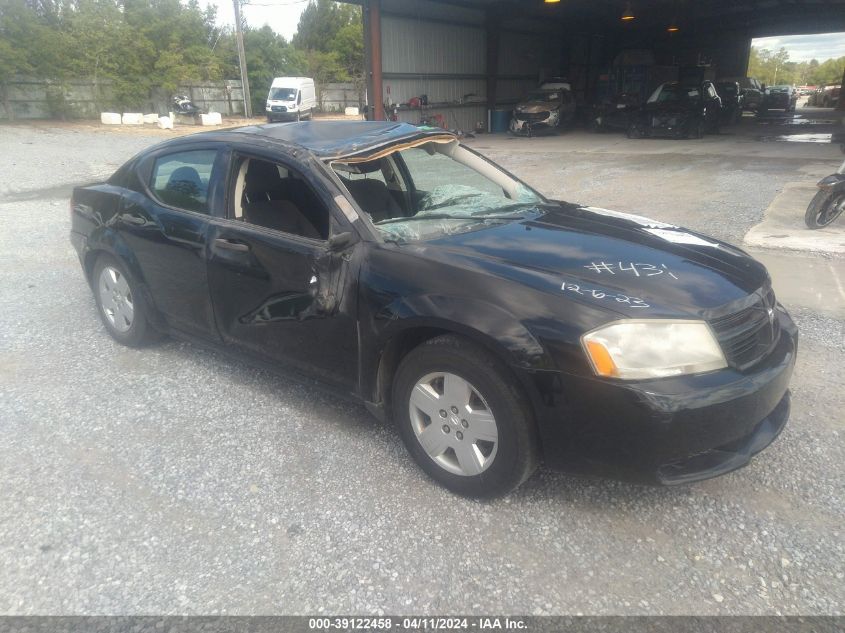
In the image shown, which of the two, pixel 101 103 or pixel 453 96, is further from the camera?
pixel 101 103

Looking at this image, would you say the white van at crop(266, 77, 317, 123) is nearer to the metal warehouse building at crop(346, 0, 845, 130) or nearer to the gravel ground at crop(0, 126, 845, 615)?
the metal warehouse building at crop(346, 0, 845, 130)

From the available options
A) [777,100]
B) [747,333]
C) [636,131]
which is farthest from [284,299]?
[777,100]

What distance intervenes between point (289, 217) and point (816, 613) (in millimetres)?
2912

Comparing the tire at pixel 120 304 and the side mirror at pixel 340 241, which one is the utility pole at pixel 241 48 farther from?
the side mirror at pixel 340 241

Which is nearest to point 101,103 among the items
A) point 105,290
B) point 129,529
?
point 105,290

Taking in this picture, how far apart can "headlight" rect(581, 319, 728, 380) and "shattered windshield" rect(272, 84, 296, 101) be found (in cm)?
3513

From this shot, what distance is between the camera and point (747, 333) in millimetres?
2604

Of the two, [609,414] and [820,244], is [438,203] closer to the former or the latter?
[609,414]

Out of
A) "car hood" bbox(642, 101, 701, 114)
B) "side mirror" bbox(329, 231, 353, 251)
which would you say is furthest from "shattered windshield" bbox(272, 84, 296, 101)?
"side mirror" bbox(329, 231, 353, 251)

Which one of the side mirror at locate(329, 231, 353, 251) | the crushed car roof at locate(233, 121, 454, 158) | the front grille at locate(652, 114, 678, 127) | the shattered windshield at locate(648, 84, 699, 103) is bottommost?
the side mirror at locate(329, 231, 353, 251)

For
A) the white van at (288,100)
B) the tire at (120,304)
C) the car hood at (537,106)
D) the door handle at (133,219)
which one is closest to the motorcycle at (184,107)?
the white van at (288,100)

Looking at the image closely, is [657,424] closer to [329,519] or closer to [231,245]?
[329,519]

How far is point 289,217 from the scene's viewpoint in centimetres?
341

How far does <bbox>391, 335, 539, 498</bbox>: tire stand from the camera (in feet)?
8.17
